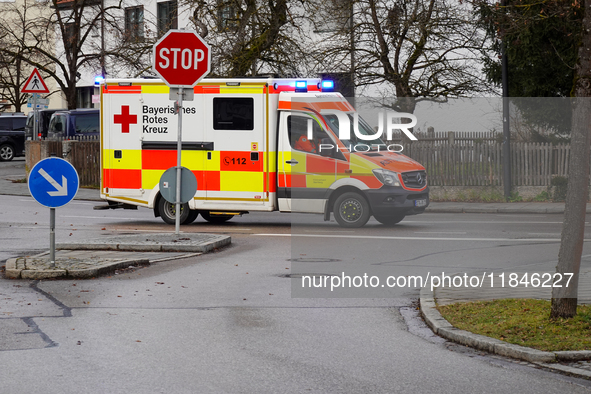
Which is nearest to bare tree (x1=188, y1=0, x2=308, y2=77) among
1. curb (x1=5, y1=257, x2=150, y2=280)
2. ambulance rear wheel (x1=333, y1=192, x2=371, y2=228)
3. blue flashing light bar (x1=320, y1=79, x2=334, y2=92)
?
blue flashing light bar (x1=320, y1=79, x2=334, y2=92)

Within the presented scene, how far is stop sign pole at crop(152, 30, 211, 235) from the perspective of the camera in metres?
13.1

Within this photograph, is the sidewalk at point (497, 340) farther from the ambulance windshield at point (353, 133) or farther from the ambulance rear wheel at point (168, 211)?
the ambulance rear wheel at point (168, 211)

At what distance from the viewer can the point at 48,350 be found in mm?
6422

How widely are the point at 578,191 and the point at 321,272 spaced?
4.38m

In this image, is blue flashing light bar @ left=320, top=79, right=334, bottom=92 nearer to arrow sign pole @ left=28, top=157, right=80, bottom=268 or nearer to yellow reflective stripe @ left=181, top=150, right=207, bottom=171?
yellow reflective stripe @ left=181, top=150, right=207, bottom=171

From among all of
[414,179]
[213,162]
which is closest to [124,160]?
[213,162]

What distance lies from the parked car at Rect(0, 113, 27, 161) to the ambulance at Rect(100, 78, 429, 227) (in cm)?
2396

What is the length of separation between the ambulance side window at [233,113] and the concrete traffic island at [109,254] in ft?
10.5

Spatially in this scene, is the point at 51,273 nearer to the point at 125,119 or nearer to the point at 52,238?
→ the point at 52,238

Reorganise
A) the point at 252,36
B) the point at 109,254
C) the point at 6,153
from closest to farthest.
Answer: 1. the point at 109,254
2. the point at 252,36
3. the point at 6,153

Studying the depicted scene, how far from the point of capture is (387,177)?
15.5m

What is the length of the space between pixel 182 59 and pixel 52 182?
3.70 m

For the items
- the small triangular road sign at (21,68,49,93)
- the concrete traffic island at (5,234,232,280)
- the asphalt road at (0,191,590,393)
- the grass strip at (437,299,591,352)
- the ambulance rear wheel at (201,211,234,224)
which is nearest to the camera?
the asphalt road at (0,191,590,393)

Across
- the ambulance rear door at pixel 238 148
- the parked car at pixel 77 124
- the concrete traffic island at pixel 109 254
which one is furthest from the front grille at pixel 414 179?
the parked car at pixel 77 124
